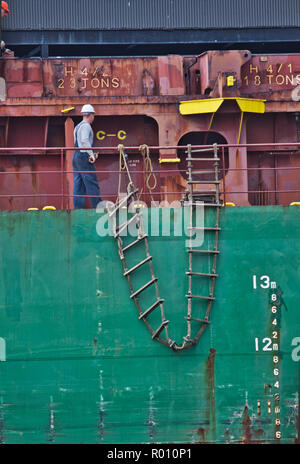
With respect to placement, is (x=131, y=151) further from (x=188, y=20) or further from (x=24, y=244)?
(x=188, y=20)

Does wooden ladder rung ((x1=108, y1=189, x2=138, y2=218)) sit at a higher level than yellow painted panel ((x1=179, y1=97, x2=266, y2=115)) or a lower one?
lower

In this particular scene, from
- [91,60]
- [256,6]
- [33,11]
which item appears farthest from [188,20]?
[91,60]

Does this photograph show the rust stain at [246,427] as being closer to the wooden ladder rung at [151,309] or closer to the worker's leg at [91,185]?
the wooden ladder rung at [151,309]

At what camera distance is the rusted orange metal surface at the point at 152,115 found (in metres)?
12.6

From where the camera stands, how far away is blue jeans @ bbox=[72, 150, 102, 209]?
11.0 meters

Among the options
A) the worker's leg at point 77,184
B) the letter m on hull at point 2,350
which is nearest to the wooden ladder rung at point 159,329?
the letter m on hull at point 2,350

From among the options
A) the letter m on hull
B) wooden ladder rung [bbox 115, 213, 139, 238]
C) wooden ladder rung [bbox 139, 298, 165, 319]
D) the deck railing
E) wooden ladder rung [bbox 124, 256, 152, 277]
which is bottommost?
the letter m on hull

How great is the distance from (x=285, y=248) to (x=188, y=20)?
14621 mm

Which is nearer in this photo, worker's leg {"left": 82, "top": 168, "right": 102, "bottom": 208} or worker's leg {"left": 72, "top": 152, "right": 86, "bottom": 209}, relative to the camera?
worker's leg {"left": 82, "top": 168, "right": 102, "bottom": 208}

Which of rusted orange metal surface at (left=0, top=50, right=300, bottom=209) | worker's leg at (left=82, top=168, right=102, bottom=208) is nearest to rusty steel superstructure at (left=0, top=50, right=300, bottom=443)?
worker's leg at (left=82, top=168, right=102, bottom=208)

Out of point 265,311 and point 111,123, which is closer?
point 265,311

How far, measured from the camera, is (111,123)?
13047 mm

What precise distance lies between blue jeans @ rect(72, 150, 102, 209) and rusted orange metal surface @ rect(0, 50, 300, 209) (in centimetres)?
156

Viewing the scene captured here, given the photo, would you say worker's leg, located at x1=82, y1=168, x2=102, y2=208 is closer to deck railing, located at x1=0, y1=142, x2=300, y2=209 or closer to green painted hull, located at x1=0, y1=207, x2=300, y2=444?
green painted hull, located at x1=0, y1=207, x2=300, y2=444
